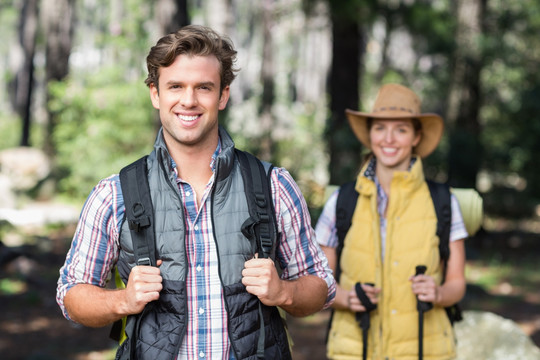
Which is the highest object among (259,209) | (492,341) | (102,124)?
(102,124)

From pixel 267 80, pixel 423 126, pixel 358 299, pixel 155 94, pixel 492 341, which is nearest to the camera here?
pixel 155 94

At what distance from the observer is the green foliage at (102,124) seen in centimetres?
1469

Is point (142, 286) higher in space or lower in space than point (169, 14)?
lower

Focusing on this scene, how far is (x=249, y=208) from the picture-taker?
243 cm

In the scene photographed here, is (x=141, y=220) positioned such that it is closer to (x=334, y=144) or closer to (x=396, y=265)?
(x=396, y=265)

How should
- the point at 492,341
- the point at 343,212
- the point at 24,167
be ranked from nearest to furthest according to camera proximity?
the point at 343,212
the point at 492,341
the point at 24,167

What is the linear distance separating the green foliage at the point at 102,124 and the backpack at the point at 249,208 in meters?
11.5

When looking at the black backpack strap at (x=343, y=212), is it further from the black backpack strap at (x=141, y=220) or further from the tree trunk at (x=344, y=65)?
A: the tree trunk at (x=344, y=65)

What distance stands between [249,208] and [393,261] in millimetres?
1370

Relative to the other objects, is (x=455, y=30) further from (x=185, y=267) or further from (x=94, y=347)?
(x=185, y=267)

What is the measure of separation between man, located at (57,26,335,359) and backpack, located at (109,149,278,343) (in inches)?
1.2

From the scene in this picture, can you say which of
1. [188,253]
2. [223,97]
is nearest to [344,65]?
[223,97]

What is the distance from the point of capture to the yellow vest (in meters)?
3.55

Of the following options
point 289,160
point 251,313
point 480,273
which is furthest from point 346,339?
point 289,160
